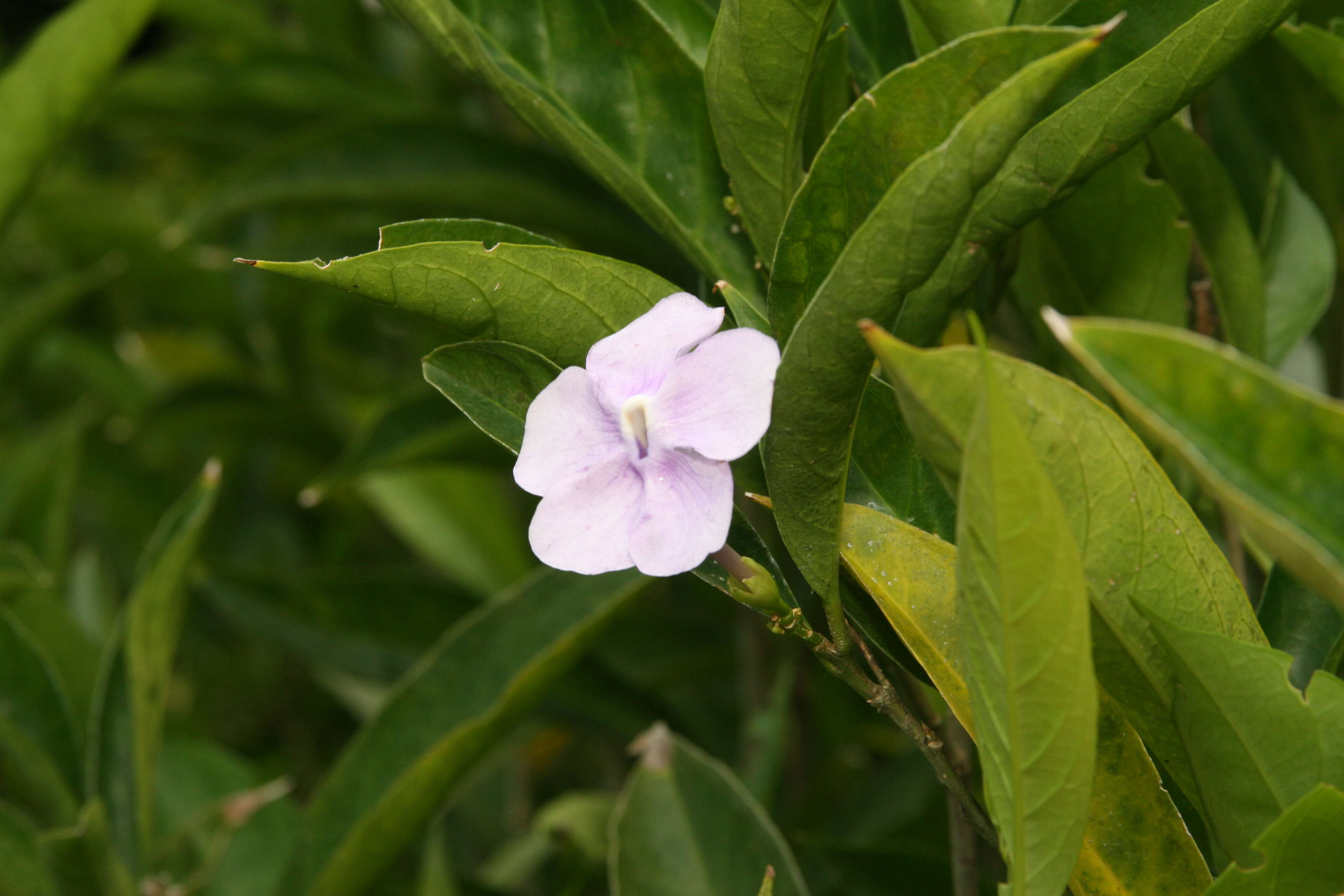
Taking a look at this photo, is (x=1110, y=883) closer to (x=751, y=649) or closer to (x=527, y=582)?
(x=527, y=582)

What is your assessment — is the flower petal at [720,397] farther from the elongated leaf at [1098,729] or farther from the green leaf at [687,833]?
the green leaf at [687,833]

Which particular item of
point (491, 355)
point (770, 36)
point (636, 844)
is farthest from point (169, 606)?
point (770, 36)

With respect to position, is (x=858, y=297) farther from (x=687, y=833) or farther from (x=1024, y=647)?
(x=687, y=833)

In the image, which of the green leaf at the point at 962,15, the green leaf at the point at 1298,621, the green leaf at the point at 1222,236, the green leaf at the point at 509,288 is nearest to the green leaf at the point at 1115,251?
the green leaf at the point at 1222,236

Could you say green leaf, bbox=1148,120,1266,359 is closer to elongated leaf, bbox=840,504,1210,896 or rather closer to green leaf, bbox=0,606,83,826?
elongated leaf, bbox=840,504,1210,896

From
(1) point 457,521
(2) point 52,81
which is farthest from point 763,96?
(1) point 457,521

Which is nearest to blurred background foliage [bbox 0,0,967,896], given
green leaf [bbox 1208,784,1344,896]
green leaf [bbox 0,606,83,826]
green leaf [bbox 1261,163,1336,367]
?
green leaf [bbox 0,606,83,826]

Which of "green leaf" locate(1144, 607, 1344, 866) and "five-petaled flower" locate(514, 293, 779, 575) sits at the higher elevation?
"five-petaled flower" locate(514, 293, 779, 575)
